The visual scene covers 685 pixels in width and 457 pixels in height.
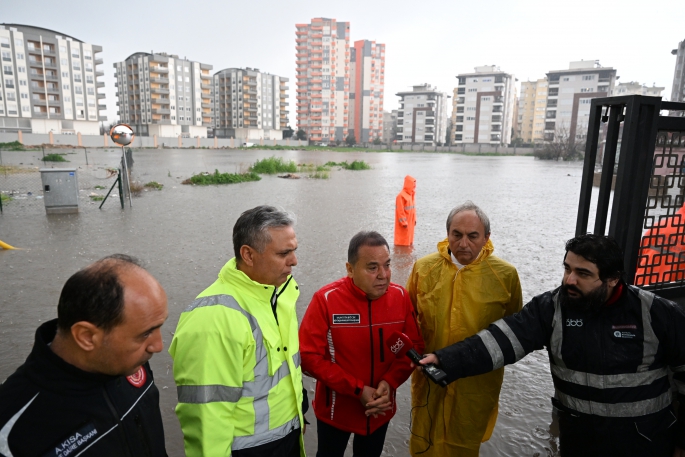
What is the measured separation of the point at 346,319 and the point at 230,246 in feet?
21.5

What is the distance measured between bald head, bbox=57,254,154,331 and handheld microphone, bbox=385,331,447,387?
1344 millimetres

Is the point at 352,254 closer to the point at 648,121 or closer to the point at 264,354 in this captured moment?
the point at 264,354

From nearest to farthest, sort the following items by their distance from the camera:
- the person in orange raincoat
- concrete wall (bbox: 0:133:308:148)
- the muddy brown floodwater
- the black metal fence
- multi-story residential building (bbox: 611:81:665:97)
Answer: the black metal fence → the muddy brown floodwater → the person in orange raincoat → concrete wall (bbox: 0:133:308:148) → multi-story residential building (bbox: 611:81:665:97)

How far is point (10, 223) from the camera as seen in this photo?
392 inches

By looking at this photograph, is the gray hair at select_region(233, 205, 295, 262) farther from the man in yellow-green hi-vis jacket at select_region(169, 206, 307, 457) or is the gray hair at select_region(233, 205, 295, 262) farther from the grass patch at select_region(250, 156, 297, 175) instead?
the grass patch at select_region(250, 156, 297, 175)

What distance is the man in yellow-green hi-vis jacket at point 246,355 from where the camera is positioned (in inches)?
65.1

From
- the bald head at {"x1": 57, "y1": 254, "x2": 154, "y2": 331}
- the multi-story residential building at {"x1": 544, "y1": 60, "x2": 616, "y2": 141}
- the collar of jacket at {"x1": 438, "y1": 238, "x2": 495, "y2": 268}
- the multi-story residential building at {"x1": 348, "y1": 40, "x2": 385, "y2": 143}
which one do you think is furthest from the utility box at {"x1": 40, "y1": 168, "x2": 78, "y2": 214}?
the multi-story residential building at {"x1": 348, "y1": 40, "x2": 385, "y2": 143}

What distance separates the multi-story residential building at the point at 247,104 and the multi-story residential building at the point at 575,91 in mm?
58949

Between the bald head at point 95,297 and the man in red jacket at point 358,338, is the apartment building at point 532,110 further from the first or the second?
the bald head at point 95,297

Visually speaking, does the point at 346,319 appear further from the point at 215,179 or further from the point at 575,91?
the point at 575,91

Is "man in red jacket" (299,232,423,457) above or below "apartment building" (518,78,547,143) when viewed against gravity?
below

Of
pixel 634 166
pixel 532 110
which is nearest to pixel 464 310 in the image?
pixel 634 166

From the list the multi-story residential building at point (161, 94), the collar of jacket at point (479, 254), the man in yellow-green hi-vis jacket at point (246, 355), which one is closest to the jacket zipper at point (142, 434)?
the man in yellow-green hi-vis jacket at point (246, 355)

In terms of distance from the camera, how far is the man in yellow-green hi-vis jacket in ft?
5.42
